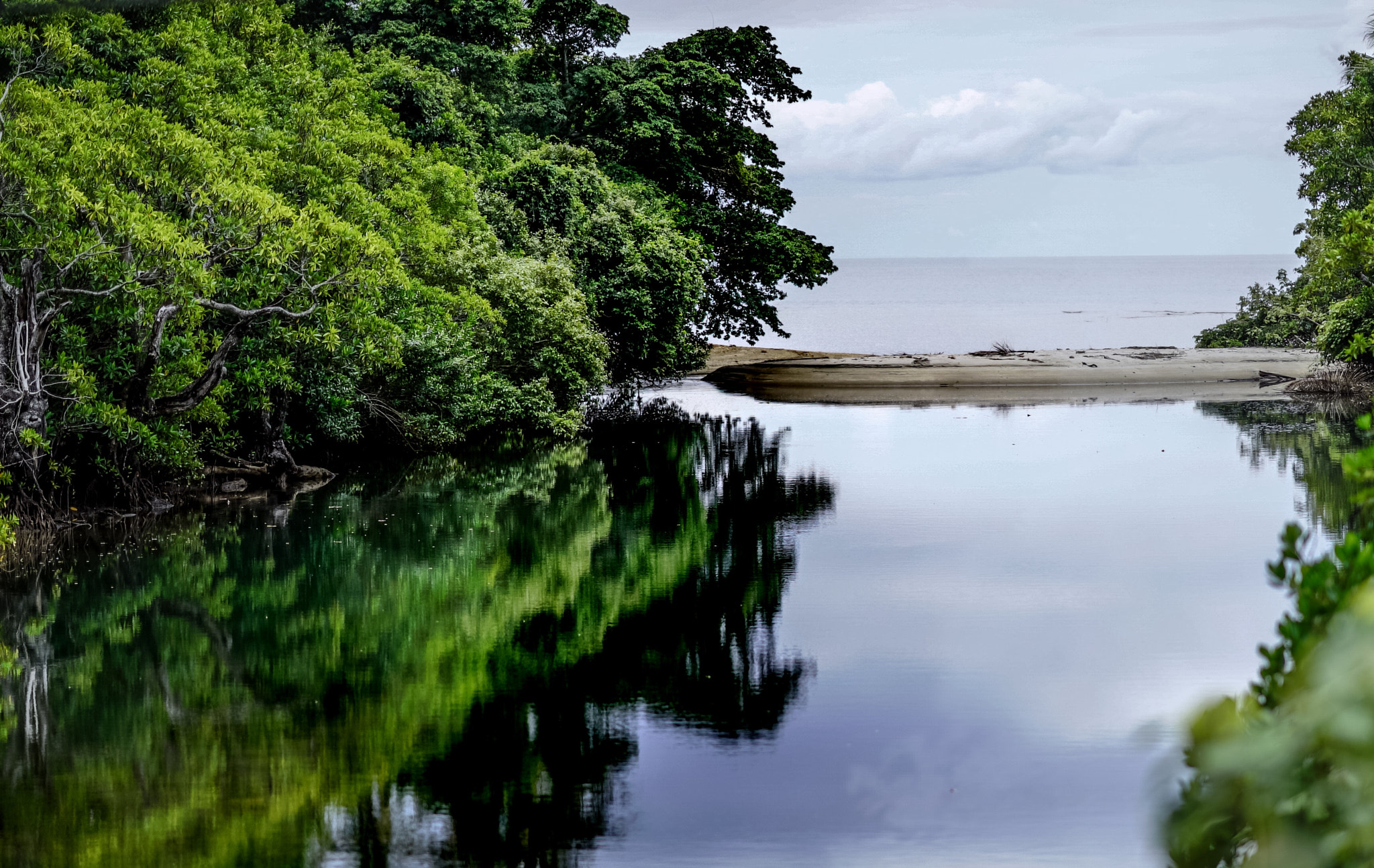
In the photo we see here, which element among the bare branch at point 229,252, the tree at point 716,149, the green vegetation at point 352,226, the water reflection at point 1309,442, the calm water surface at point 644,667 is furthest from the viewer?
the tree at point 716,149

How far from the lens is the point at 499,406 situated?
100 feet

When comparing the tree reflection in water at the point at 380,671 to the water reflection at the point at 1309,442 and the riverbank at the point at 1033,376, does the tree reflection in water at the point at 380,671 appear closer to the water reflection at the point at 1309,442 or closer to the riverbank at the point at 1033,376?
the water reflection at the point at 1309,442

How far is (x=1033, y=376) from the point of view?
44.5 m

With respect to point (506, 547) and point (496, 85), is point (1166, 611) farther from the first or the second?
point (496, 85)

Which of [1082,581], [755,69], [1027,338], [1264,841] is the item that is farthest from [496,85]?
[1027,338]

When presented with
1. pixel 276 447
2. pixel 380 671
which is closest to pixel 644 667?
pixel 380 671

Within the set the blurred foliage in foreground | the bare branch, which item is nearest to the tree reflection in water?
the bare branch

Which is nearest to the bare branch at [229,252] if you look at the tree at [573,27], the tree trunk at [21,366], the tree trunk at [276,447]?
the tree trunk at [21,366]

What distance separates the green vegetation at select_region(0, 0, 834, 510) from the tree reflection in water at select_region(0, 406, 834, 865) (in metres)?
2.53

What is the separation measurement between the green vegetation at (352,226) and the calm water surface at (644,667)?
7.70 ft

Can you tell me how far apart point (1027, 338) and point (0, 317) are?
78.5 m

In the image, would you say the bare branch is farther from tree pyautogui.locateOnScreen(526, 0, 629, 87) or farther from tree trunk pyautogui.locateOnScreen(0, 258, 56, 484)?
tree pyautogui.locateOnScreen(526, 0, 629, 87)

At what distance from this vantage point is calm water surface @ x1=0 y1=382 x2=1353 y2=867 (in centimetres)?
948

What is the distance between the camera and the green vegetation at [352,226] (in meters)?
18.6
